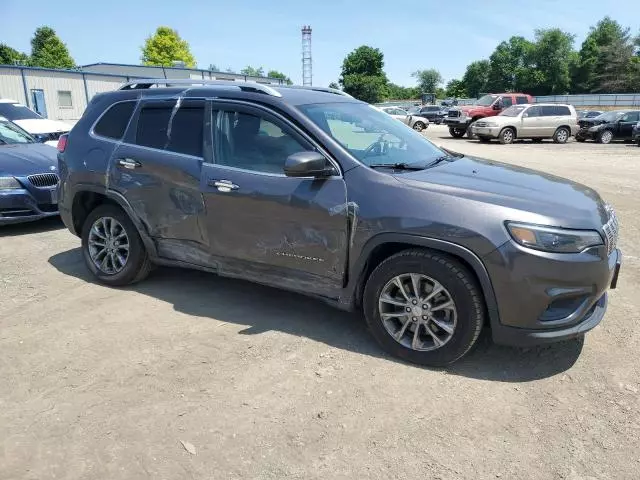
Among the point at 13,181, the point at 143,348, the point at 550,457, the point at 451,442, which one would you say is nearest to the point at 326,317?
the point at 143,348

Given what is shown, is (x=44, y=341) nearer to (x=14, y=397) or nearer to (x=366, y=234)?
(x=14, y=397)

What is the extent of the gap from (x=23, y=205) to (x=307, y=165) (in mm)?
4892

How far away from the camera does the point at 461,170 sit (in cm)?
379

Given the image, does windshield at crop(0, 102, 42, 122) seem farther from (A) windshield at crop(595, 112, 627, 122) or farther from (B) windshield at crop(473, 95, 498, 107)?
(A) windshield at crop(595, 112, 627, 122)

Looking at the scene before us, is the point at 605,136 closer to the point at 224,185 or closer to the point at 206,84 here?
the point at 206,84

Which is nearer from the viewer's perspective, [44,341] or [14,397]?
[14,397]

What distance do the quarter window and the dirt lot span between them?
4.04ft

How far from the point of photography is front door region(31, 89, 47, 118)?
2988 centimetres

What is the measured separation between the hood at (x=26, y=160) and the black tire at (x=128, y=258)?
253 cm

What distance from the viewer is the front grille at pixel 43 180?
6.78 m

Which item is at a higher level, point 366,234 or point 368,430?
point 366,234

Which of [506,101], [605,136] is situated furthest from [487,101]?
[605,136]

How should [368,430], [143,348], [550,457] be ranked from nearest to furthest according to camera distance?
[550,457], [368,430], [143,348]

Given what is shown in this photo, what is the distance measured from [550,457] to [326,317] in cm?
200
